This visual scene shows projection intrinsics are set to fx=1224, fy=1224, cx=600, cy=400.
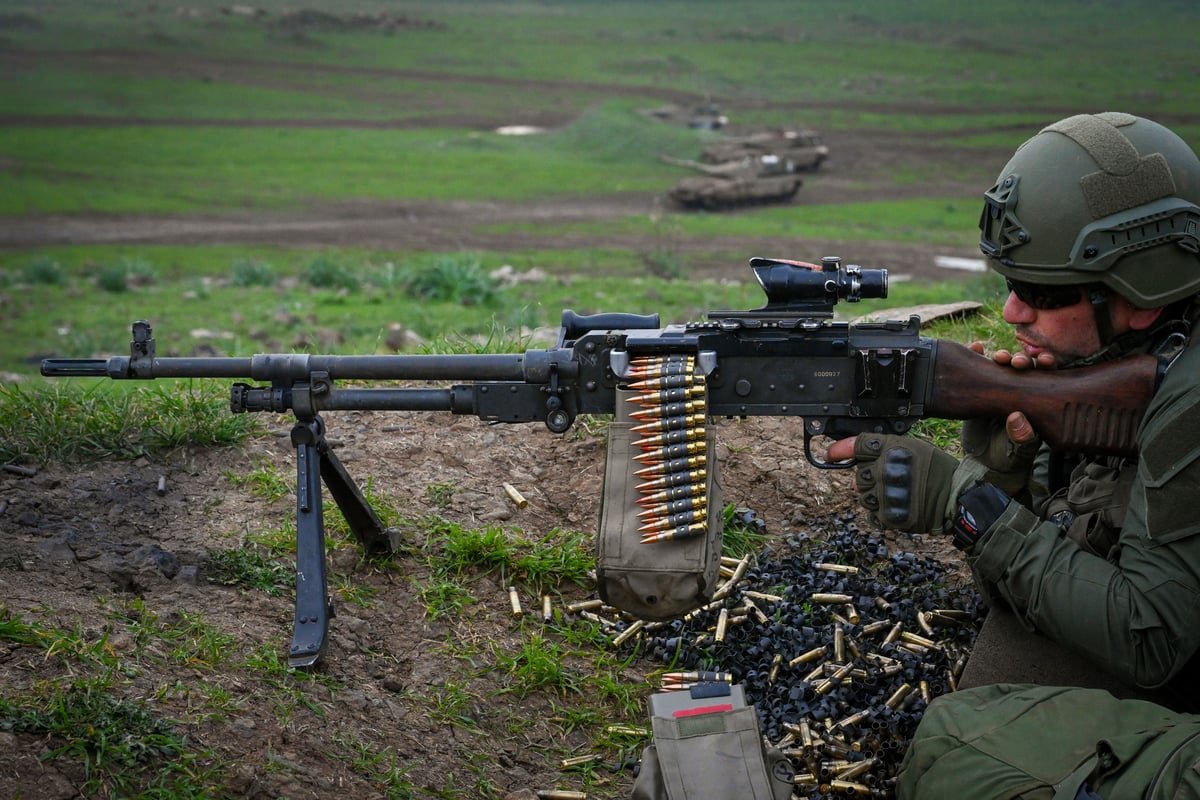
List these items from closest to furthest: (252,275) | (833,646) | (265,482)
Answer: (833,646), (265,482), (252,275)

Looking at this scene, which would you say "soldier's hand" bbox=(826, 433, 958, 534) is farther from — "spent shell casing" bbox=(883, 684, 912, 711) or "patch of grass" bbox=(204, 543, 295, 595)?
"patch of grass" bbox=(204, 543, 295, 595)

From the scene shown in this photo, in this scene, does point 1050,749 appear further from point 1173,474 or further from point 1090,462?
point 1090,462

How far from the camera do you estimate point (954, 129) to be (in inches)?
1149

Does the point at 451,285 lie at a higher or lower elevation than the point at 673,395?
lower

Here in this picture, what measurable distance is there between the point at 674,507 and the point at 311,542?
1.86 m

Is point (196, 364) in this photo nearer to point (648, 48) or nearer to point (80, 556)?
point (80, 556)

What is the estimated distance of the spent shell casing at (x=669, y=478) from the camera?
547 cm

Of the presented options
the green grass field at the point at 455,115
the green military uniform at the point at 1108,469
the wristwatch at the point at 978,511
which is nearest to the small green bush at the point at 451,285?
the green grass field at the point at 455,115

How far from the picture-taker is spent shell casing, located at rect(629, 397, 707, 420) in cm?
555

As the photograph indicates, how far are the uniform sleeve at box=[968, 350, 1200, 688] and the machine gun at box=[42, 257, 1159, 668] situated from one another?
1.94 ft

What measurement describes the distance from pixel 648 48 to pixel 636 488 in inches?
1353

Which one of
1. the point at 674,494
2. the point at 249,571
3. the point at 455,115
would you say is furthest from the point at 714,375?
the point at 455,115

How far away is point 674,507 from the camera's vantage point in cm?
538

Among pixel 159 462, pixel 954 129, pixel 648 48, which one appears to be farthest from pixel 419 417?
pixel 648 48
